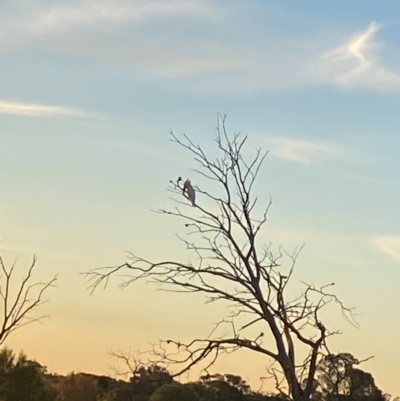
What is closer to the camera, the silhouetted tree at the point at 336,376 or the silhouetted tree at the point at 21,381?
the silhouetted tree at the point at 336,376

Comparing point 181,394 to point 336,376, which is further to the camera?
point 181,394

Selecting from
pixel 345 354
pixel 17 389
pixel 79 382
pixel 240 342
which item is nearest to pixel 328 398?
pixel 345 354

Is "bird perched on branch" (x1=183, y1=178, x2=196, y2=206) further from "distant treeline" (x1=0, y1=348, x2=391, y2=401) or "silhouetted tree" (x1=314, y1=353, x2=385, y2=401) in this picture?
"distant treeline" (x1=0, y1=348, x2=391, y2=401)

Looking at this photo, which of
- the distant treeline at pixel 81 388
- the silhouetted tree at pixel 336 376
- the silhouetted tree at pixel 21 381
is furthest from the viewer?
the silhouetted tree at pixel 21 381

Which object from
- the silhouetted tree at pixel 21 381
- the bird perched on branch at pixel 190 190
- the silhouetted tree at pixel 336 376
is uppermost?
the silhouetted tree at pixel 21 381

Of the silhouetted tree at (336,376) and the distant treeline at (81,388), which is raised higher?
the distant treeline at (81,388)

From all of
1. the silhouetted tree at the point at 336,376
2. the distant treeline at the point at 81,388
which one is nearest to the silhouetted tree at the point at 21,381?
the distant treeline at the point at 81,388

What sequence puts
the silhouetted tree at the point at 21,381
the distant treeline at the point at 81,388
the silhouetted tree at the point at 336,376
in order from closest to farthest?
the silhouetted tree at the point at 336,376
the distant treeline at the point at 81,388
the silhouetted tree at the point at 21,381

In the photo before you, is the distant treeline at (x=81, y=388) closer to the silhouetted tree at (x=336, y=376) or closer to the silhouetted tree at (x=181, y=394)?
the silhouetted tree at (x=181, y=394)

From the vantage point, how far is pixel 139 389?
37.3ft

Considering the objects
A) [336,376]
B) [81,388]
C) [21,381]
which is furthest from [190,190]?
[81,388]

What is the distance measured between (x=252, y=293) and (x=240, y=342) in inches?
22.9

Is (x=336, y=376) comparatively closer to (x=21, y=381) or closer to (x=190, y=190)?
(x=190, y=190)

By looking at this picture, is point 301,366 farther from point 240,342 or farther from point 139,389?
point 139,389
